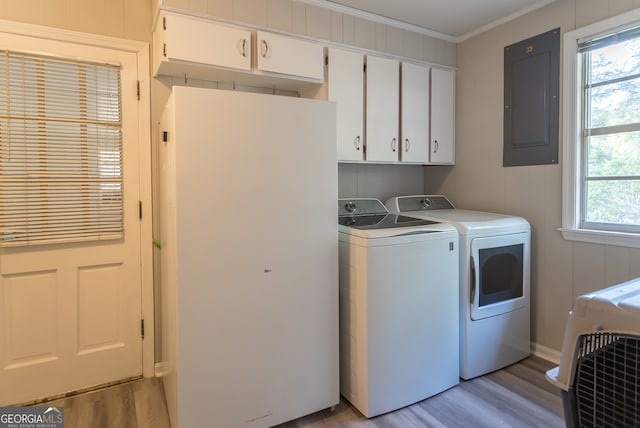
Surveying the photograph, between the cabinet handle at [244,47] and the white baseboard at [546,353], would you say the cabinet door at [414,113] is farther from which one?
the white baseboard at [546,353]

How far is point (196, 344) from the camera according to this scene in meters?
1.62

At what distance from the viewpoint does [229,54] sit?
2.10 metres

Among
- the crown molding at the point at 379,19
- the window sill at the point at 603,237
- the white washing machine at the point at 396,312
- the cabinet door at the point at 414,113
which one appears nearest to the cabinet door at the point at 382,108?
the cabinet door at the point at 414,113

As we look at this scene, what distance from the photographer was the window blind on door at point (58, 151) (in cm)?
194

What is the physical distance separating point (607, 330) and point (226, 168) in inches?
56.1

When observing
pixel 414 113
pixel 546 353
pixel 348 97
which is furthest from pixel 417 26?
pixel 546 353

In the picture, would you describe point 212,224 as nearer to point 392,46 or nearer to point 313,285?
point 313,285

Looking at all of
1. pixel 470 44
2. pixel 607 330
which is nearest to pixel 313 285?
pixel 607 330

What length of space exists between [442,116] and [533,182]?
0.86 m

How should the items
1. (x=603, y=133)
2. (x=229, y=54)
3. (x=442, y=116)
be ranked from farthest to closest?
1. (x=442, y=116)
2. (x=603, y=133)
3. (x=229, y=54)

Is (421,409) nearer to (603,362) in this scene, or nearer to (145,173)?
→ (603,362)

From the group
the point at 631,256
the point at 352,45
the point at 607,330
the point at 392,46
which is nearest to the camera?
the point at 607,330

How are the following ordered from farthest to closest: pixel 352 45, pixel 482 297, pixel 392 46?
pixel 392 46, pixel 352 45, pixel 482 297

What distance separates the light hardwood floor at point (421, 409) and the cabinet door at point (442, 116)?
1.68 m
